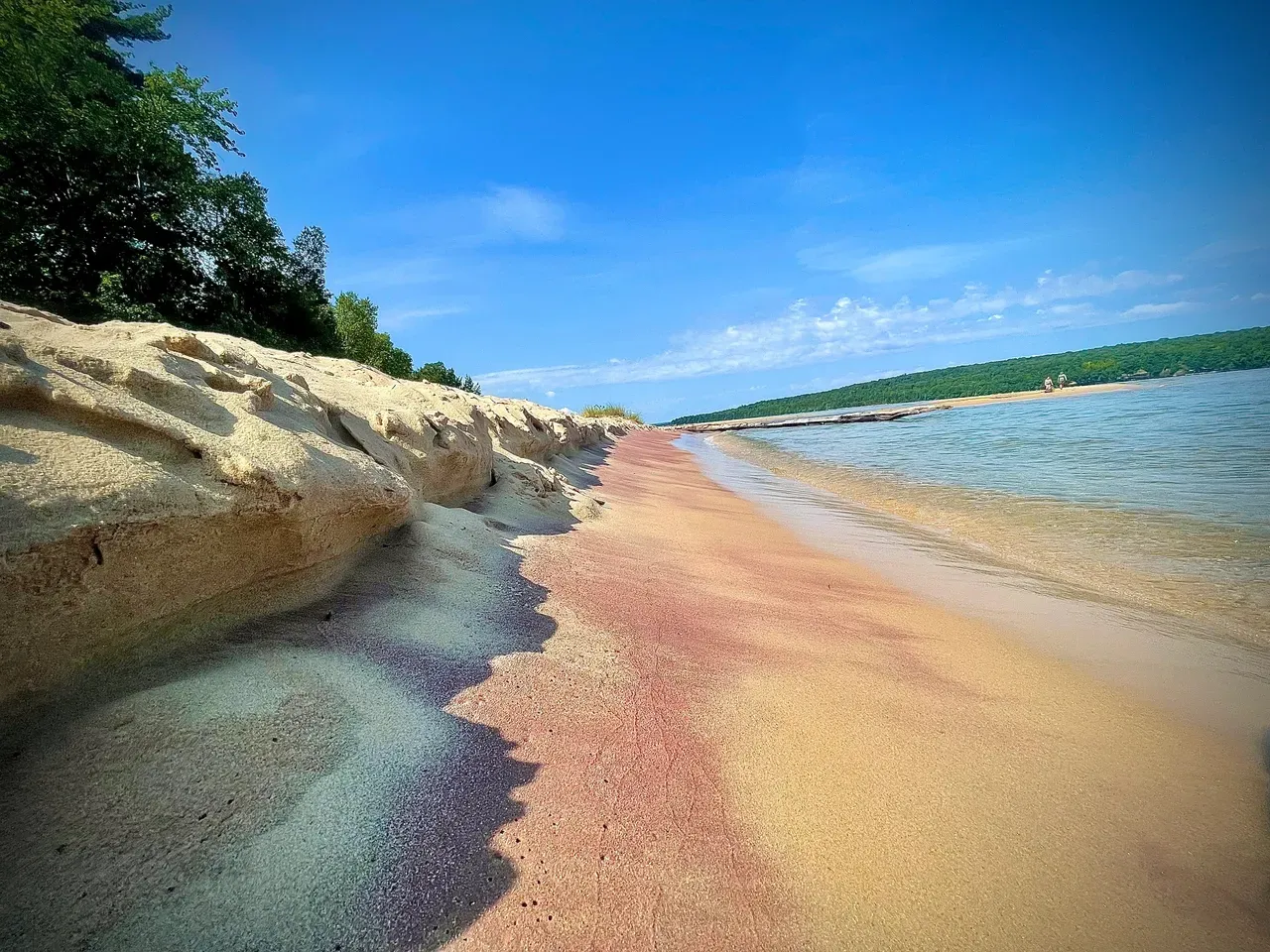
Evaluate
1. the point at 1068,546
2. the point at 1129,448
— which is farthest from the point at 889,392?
the point at 1068,546

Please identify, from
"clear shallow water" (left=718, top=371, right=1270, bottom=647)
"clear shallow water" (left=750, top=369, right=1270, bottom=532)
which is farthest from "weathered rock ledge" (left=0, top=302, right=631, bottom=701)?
"clear shallow water" (left=750, top=369, right=1270, bottom=532)

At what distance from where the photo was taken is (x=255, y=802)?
56.4 inches

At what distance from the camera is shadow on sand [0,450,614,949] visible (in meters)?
1.17

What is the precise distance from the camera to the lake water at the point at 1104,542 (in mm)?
3164

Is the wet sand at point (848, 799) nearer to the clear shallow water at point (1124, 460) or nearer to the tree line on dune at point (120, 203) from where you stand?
the clear shallow water at point (1124, 460)

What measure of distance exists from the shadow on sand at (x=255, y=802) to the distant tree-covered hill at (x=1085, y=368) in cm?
8640

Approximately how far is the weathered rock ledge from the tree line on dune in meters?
11.4

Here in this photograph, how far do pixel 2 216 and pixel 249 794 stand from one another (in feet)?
49.3

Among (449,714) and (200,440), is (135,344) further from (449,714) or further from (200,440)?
(449,714)

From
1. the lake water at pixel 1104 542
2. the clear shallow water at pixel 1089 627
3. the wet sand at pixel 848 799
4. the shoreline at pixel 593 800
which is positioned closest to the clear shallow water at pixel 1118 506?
the lake water at pixel 1104 542

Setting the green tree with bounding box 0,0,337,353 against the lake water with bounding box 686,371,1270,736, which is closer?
the lake water with bounding box 686,371,1270,736

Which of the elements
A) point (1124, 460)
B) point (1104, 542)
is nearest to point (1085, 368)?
point (1124, 460)

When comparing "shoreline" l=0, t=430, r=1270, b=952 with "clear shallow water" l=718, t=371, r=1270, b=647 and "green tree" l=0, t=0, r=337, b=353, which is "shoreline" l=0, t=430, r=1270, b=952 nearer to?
"clear shallow water" l=718, t=371, r=1270, b=647

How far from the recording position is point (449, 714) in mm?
1972
